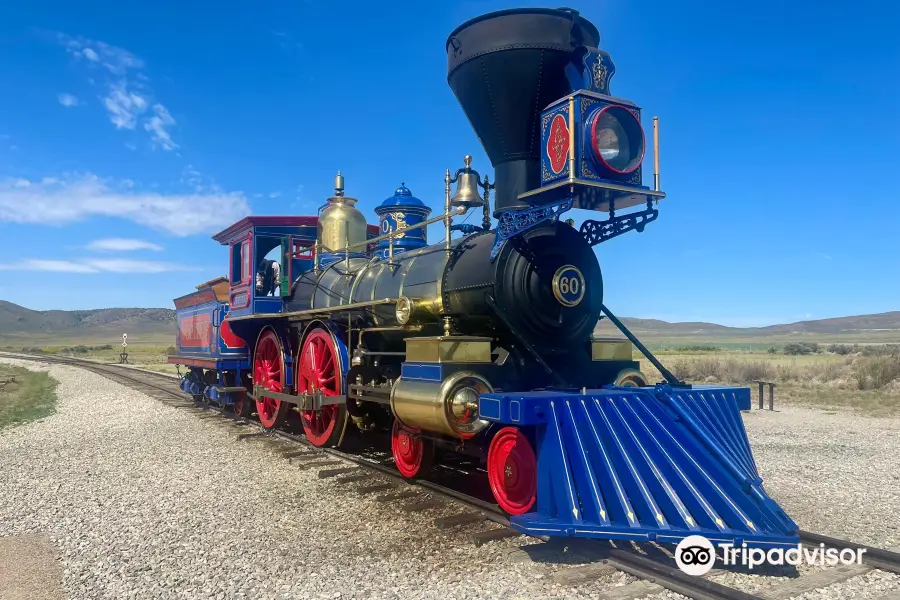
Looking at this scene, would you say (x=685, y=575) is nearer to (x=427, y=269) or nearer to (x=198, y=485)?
(x=427, y=269)

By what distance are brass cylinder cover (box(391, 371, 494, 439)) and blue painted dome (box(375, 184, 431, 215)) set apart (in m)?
4.34

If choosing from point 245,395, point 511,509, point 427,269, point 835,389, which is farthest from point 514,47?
point 835,389

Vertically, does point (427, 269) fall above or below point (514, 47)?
below

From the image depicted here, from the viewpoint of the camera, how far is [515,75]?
577 cm

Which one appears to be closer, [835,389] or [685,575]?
[685,575]

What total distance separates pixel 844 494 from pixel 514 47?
17.2 feet

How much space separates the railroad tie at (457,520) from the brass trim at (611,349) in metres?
1.93

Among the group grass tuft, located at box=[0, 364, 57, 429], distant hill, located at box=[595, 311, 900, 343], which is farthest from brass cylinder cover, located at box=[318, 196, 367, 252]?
distant hill, located at box=[595, 311, 900, 343]

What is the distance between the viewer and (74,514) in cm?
573

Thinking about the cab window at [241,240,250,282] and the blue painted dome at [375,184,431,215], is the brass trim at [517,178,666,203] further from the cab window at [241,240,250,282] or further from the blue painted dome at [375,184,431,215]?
the cab window at [241,240,250,282]

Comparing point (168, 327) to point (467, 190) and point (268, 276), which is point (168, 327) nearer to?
point (268, 276)

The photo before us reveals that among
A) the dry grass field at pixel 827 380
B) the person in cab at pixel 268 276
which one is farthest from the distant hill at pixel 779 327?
the person in cab at pixel 268 276

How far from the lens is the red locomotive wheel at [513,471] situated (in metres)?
4.91

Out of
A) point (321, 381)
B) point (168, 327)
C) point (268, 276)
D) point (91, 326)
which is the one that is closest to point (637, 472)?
point (321, 381)
